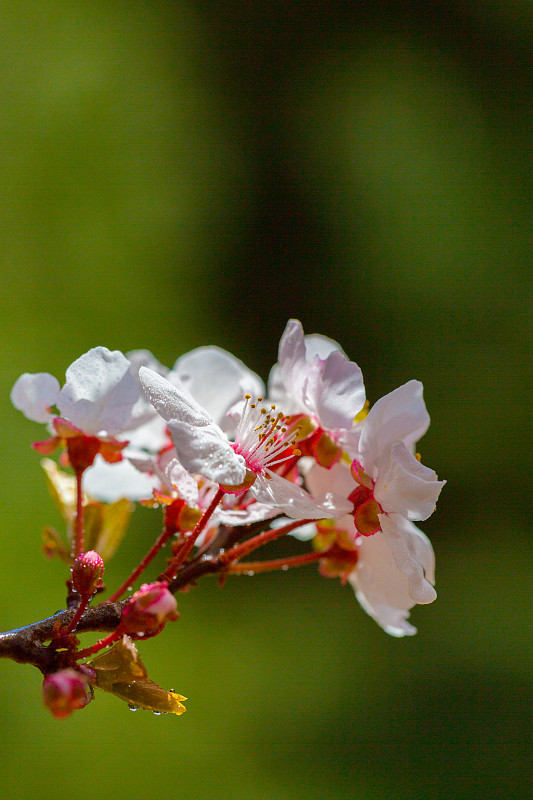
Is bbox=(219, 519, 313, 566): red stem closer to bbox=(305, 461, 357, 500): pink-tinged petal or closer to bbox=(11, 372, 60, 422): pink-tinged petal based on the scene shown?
bbox=(305, 461, 357, 500): pink-tinged petal

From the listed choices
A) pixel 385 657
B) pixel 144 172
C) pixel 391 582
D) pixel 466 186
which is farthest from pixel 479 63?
pixel 391 582

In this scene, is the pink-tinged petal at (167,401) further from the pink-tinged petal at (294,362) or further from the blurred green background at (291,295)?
the blurred green background at (291,295)

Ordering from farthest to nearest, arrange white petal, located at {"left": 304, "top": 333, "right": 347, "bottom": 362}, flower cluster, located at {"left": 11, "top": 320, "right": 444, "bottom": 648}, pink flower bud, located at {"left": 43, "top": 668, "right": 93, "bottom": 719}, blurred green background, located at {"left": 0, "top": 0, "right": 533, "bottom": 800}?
blurred green background, located at {"left": 0, "top": 0, "right": 533, "bottom": 800}
white petal, located at {"left": 304, "top": 333, "right": 347, "bottom": 362}
flower cluster, located at {"left": 11, "top": 320, "right": 444, "bottom": 648}
pink flower bud, located at {"left": 43, "top": 668, "right": 93, "bottom": 719}

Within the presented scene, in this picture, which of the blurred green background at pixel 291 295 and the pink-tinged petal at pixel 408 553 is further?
the blurred green background at pixel 291 295

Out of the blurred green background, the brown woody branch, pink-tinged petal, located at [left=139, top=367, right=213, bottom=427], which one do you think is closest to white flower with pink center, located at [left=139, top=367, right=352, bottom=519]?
pink-tinged petal, located at [left=139, top=367, right=213, bottom=427]

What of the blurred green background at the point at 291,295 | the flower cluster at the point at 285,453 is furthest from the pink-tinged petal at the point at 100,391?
the blurred green background at the point at 291,295

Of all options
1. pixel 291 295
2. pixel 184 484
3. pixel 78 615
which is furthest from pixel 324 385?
pixel 291 295
